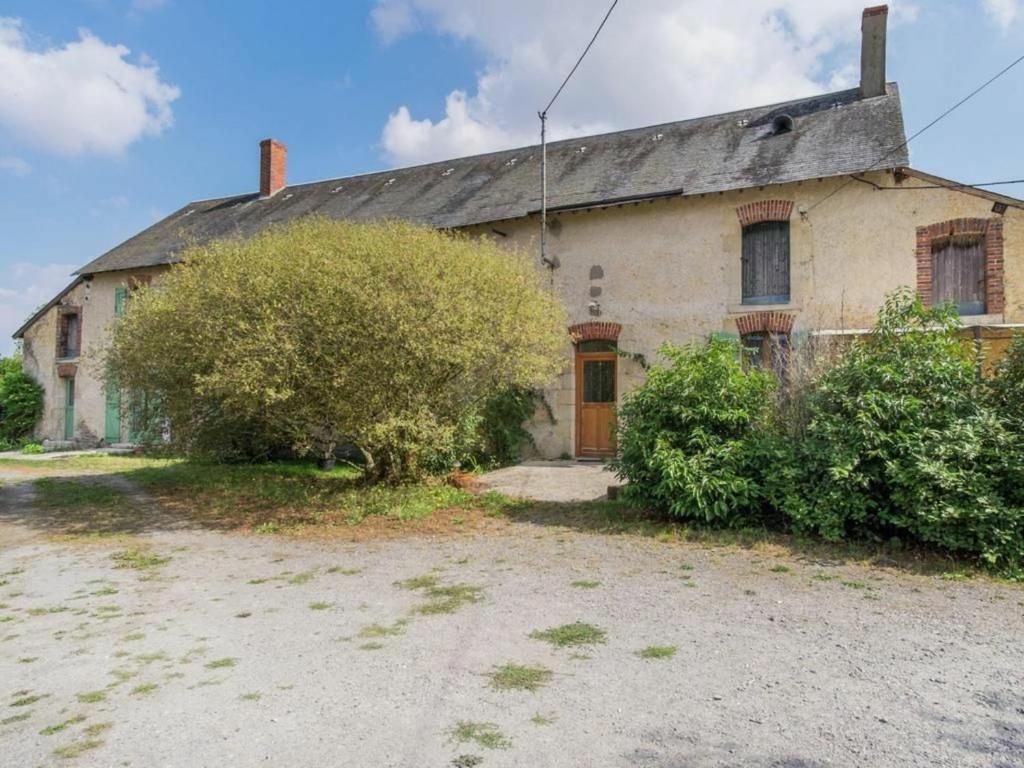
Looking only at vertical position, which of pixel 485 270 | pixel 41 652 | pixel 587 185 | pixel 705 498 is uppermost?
pixel 587 185

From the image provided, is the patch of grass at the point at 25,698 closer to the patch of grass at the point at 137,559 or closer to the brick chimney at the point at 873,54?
the patch of grass at the point at 137,559

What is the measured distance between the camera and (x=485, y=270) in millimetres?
8633

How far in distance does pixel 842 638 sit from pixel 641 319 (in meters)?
9.59

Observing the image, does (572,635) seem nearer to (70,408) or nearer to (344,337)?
(344,337)

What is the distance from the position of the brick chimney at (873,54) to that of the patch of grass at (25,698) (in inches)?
638

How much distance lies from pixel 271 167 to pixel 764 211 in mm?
16855

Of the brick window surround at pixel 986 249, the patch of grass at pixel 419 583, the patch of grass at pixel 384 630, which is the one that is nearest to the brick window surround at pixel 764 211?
the brick window surround at pixel 986 249

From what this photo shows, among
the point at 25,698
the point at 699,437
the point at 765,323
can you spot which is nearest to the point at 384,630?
the point at 25,698

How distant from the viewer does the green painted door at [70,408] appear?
67.4ft

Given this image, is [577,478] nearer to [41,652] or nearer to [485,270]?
[485,270]

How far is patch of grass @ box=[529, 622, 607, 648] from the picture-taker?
413 cm

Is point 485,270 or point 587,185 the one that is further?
point 587,185

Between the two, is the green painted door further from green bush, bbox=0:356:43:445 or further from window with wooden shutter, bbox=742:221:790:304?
window with wooden shutter, bbox=742:221:790:304

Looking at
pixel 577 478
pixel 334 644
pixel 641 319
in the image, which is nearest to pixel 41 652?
pixel 334 644
